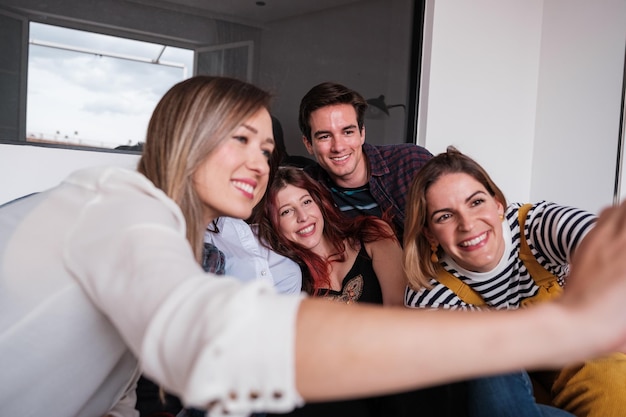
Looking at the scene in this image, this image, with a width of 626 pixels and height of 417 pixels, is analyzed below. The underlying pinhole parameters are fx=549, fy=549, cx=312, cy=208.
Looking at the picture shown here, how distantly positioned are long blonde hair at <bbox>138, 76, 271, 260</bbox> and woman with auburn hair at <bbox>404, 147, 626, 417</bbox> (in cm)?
88

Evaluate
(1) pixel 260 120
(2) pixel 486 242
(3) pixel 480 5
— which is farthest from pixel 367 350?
(3) pixel 480 5

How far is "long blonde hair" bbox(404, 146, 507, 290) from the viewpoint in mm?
1752

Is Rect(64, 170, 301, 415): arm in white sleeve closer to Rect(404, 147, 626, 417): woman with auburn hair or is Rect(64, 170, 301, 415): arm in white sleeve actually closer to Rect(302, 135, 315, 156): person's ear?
Rect(404, 147, 626, 417): woman with auburn hair

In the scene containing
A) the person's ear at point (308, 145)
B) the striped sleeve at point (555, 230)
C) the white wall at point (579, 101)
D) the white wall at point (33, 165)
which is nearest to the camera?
the striped sleeve at point (555, 230)

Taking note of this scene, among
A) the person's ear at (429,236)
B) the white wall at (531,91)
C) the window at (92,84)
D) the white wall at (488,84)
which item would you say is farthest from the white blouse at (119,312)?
the white wall at (488,84)

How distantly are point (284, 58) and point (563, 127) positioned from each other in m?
1.91

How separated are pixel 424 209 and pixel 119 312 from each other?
134 centimetres

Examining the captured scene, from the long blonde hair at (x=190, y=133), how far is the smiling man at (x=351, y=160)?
142 centimetres

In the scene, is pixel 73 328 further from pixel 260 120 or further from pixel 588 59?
pixel 588 59

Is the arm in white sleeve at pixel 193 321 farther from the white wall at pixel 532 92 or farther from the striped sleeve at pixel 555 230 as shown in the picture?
the white wall at pixel 532 92

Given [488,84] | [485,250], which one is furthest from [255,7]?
[485,250]

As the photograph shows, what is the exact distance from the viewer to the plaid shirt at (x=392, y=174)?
2.45 meters

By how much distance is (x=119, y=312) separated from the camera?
1.82ft

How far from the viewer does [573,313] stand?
480mm
